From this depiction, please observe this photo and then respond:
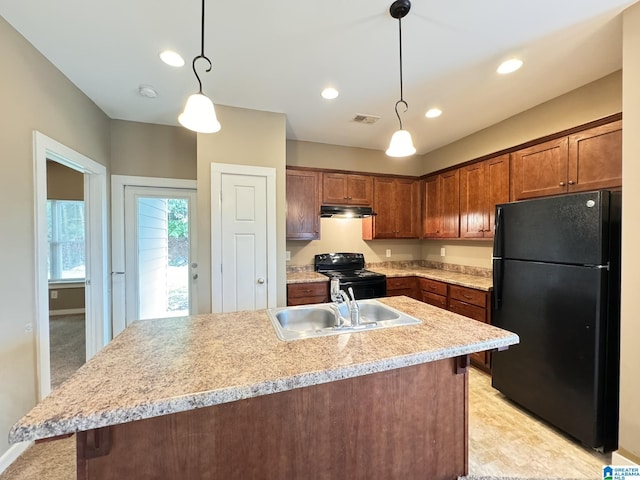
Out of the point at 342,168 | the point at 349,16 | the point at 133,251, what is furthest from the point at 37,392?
the point at 342,168

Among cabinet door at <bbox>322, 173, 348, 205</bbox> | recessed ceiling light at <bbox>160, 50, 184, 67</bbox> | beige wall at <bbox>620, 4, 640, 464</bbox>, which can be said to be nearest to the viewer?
beige wall at <bbox>620, 4, 640, 464</bbox>

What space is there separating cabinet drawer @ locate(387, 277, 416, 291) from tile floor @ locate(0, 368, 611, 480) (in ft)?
5.27

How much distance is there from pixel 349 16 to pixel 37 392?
129 inches

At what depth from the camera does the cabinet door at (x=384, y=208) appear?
12.9 ft

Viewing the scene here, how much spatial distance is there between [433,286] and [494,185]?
1.33 metres

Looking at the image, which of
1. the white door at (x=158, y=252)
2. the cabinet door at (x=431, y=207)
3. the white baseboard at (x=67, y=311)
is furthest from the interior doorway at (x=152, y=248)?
the cabinet door at (x=431, y=207)

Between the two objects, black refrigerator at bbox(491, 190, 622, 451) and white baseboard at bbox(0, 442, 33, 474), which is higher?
black refrigerator at bbox(491, 190, 622, 451)

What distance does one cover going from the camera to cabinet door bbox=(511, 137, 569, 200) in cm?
245

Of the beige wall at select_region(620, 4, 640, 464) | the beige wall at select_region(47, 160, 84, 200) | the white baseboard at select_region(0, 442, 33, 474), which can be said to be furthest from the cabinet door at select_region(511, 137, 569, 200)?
the beige wall at select_region(47, 160, 84, 200)

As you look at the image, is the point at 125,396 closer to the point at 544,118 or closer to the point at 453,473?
the point at 453,473

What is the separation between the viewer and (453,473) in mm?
1488

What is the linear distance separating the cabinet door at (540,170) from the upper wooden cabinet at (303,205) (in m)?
2.17

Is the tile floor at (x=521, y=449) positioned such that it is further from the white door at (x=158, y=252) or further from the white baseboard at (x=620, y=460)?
the white door at (x=158, y=252)

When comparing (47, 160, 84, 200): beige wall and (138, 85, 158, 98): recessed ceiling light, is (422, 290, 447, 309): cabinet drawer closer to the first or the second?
(138, 85, 158, 98): recessed ceiling light
